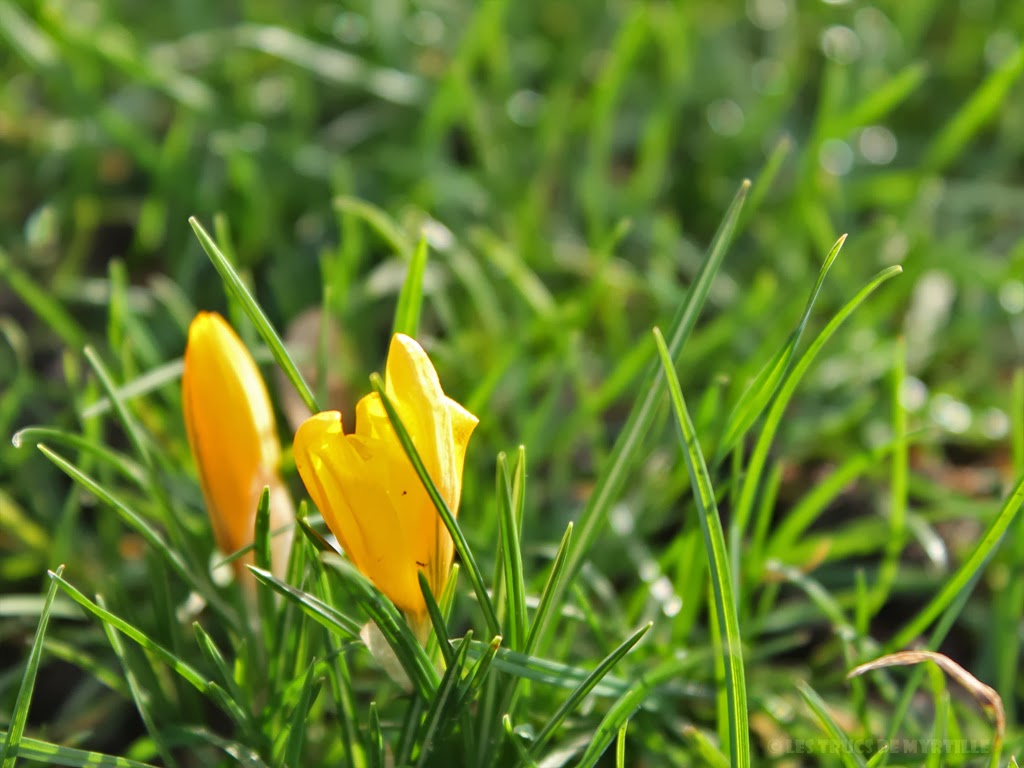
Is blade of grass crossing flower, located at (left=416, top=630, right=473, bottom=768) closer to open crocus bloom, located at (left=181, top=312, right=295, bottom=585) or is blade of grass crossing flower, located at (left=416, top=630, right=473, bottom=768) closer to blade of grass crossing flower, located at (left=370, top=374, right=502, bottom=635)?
blade of grass crossing flower, located at (left=370, top=374, right=502, bottom=635)

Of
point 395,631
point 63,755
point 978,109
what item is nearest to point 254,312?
point 395,631

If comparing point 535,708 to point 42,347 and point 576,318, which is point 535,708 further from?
point 42,347

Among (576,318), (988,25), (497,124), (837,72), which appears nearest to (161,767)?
(576,318)

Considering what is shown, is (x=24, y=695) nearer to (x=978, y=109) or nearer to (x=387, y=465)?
(x=387, y=465)

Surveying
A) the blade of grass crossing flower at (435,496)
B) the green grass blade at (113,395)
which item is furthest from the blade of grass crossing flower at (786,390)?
the green grass blade at (113,395)

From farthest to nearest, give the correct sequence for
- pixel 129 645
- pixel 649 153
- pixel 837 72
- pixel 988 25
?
1. pixel 988 25
2. pixel 649 153
3. pixel 837 72
4. pixel 129 645

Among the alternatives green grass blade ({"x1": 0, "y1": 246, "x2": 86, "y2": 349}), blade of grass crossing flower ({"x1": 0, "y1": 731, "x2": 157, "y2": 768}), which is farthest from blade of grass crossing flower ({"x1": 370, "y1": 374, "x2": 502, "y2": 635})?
green grass blade ({"x1": 0, "y1": 246, "x2": 86, "y2": 349})
